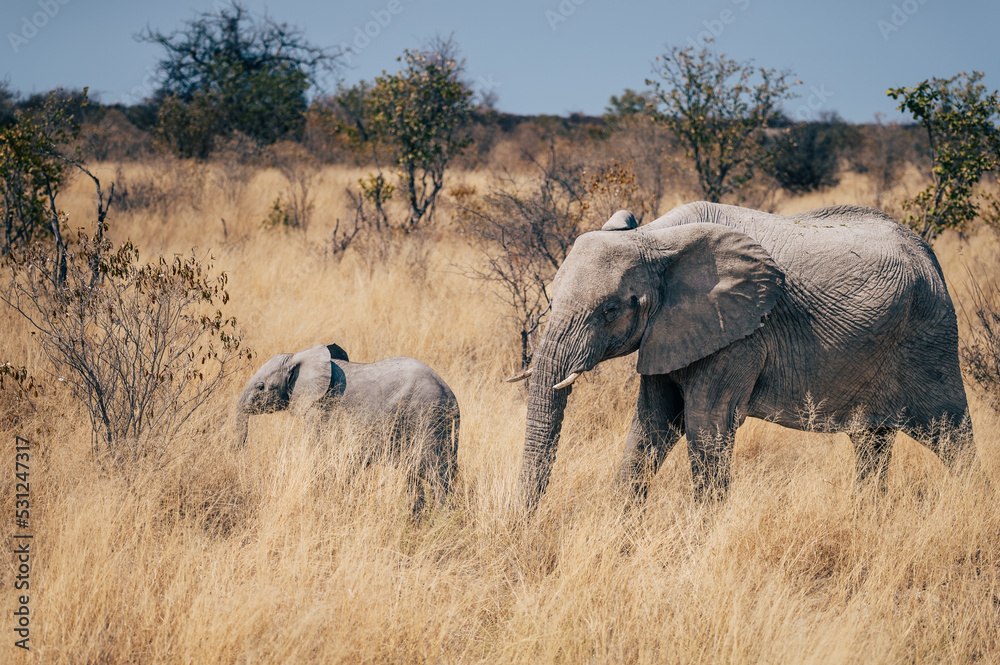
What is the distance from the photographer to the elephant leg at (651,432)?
4098 millimetres

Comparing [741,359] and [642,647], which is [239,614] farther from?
[741,359]

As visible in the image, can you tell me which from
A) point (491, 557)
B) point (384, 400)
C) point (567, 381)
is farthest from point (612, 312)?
point (384, 400)

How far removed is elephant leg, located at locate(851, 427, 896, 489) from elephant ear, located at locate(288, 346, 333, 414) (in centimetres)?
333

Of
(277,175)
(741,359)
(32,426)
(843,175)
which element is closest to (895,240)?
(741,359)

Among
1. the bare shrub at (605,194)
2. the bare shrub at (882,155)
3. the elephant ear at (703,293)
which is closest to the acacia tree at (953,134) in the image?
the bare shrub at (605,194)

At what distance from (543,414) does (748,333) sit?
43.9 inches

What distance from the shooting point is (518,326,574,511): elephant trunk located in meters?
3.49

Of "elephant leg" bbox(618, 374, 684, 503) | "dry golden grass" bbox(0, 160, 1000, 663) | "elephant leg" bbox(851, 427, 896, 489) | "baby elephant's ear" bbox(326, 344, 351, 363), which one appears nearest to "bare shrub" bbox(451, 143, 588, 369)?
"dry golden grass" bbox(0, 160, 1000, 663)

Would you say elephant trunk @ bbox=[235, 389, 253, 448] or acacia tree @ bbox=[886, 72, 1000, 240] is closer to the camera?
elephant trunk @ bbox=[235, 389, 253, 448]

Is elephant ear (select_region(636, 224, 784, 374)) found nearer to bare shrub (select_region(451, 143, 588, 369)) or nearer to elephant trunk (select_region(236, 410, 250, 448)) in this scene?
elephant trunk (select_region(236, 410, 250, 448))

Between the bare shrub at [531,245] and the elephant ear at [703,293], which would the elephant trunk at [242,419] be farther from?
the bare shrub at [531,245]

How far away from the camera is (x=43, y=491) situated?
402 cm

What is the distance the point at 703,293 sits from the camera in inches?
142

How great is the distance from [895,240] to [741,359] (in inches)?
47.8
